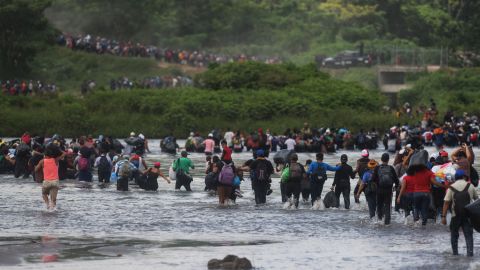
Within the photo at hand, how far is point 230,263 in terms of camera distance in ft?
68.7

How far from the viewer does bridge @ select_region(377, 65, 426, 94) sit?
8881 centimetres

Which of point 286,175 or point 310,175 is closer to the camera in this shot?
point 286,175

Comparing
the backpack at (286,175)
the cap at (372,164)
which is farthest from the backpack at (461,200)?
the backpack at (286,175)

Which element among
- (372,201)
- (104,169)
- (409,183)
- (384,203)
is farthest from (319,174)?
(104,169)

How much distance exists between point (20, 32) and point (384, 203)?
58.8 metres

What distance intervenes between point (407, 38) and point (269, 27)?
39.5 feet

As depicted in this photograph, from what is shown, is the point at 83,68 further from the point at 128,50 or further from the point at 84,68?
the point at 128,50

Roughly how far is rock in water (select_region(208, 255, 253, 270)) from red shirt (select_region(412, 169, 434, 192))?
610 centimetres

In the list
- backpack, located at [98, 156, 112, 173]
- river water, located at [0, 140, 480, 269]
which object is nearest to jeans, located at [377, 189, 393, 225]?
river water, located at [0, 140, 480, 269]

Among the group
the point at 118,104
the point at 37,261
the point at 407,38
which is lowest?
the point at 37,261

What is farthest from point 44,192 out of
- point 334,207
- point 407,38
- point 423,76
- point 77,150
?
point 407,38

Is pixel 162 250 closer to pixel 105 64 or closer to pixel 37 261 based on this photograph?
pixel 37 261

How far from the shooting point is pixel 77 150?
135 ft

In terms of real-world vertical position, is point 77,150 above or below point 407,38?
below
